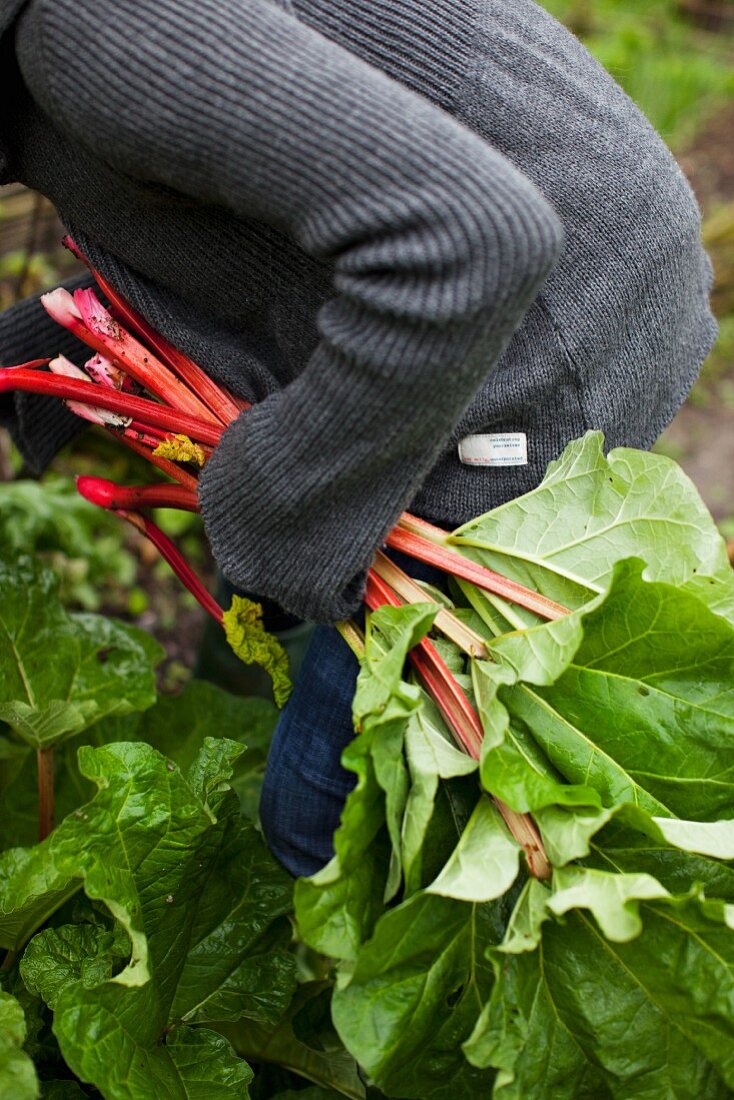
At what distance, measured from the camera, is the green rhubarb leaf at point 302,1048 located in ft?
5.31

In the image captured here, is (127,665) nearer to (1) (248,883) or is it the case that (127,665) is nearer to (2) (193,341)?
(1) (248,883)

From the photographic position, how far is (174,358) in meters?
1.52

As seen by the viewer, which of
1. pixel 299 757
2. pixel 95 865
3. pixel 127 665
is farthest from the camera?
pixel 127 665

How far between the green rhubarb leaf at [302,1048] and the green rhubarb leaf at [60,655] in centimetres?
56

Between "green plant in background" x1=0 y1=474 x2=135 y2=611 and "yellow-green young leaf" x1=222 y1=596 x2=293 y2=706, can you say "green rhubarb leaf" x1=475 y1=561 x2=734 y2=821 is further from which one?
"green plant in background" x1=0 y1=474 x2=135 y2=611

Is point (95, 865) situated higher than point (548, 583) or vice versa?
point (548, 583)

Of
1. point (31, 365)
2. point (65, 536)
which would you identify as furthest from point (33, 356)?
point (65, 536)

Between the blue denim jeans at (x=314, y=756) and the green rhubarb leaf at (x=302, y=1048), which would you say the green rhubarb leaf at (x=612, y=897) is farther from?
the green rhubarb leaf at (x=302, y=1048)

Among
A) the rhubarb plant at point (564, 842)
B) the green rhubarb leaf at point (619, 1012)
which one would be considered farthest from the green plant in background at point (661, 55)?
the green rhubarb leaf at point (619, 1012)

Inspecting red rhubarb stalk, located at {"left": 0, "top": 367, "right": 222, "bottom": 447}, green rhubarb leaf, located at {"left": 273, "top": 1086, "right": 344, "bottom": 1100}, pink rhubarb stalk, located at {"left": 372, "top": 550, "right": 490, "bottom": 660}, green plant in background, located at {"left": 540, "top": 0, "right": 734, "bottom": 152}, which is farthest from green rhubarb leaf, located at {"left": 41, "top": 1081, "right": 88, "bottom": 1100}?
green plant in background, located at {"left": 540, "top": 0, "right": 734, "bottom": 152}

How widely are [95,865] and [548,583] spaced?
0.70 meters

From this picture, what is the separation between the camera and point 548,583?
140cm

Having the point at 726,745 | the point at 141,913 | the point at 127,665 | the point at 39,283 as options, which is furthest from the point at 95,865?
the point at 39,283

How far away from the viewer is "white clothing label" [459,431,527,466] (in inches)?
54.7
